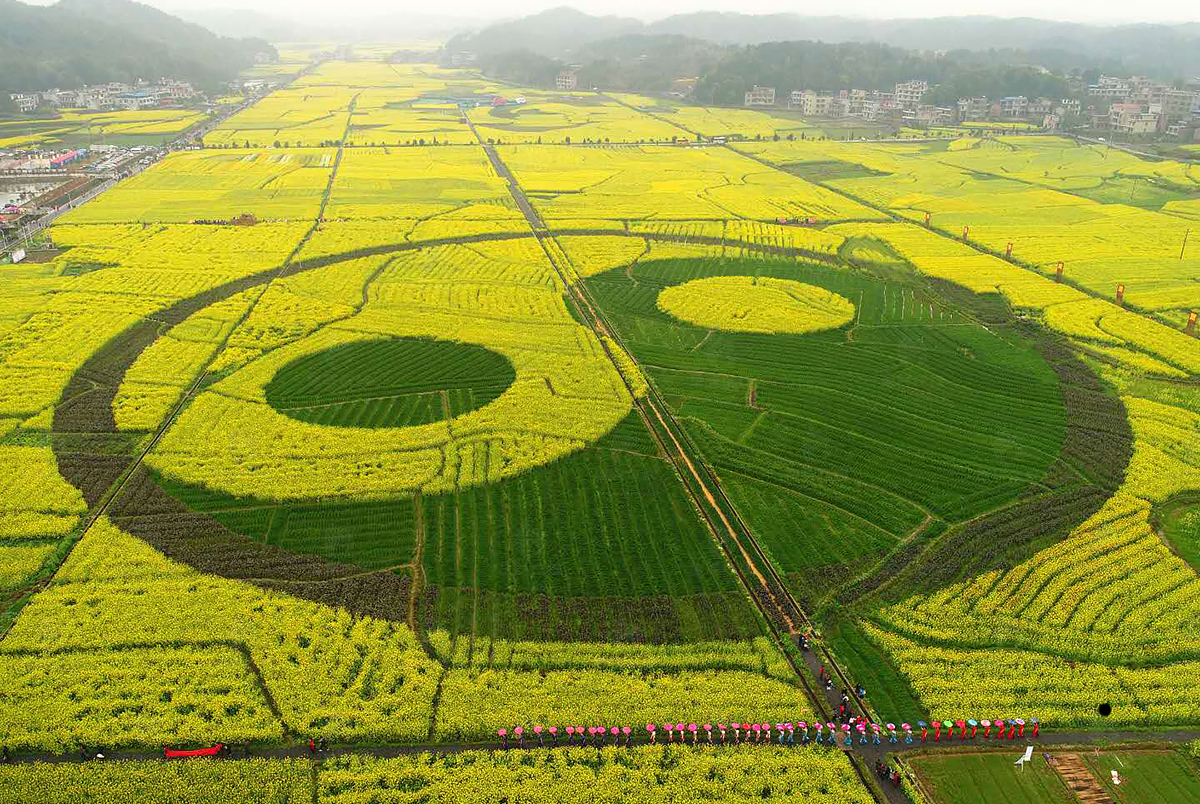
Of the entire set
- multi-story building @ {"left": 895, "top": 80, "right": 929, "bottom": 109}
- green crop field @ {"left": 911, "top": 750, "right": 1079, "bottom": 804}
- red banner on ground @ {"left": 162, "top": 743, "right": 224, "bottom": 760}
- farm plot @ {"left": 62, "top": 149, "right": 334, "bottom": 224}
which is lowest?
red banner on ground @ {"left": 162, "top": 743, "right": 224, "bottom": 760}

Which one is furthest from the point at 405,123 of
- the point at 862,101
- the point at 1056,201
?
the point at 1056,201

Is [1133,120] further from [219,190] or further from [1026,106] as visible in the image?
[219,190]

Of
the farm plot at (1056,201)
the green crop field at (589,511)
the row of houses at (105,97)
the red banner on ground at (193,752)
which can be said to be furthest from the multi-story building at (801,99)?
the red banner on ground at (193,752)

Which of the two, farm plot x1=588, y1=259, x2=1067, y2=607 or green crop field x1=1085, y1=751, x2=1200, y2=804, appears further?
farm plot x1=588, y1=259, x2=1067, y2=607

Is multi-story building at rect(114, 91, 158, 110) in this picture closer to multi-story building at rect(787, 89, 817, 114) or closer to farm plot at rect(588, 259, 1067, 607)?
multi-story building at rect(787, 89, 817, 114)

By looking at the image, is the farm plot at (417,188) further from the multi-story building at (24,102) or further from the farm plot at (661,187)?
the multi-story building at (24,102)

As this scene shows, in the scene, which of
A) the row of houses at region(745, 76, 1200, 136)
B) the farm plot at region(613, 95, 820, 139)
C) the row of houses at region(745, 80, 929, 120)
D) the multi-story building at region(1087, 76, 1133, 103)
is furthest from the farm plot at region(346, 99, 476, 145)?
the multi-story building at region(1087, 76, 1133, 103)
